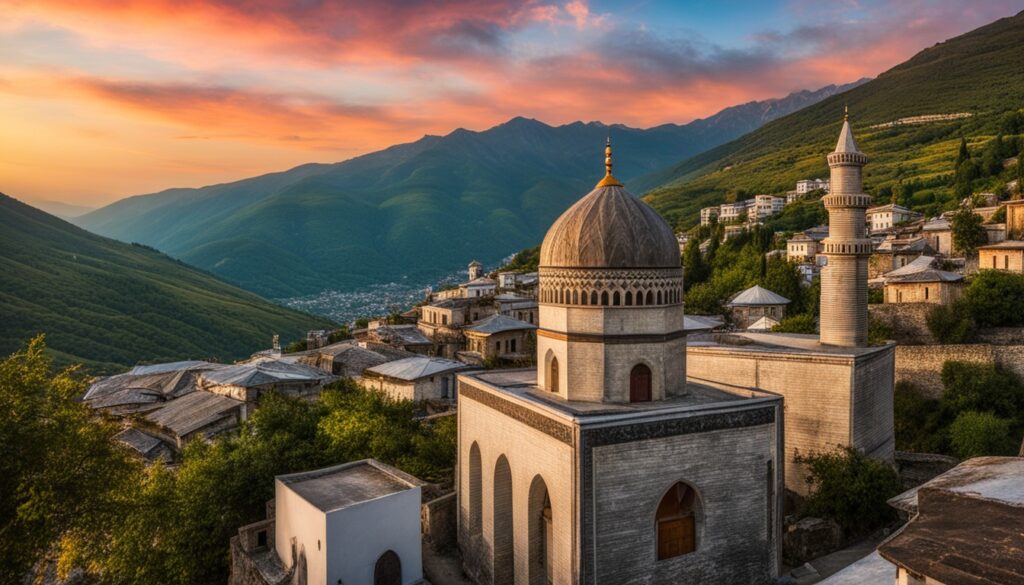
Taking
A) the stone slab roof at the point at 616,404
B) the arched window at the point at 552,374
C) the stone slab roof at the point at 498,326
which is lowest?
the stone slab roof at the point at 498,326

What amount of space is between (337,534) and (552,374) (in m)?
6.00

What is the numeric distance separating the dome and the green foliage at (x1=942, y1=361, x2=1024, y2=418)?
57.3 ft

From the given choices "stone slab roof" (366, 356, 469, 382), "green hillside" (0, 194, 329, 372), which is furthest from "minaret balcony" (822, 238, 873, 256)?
"green hillside" (0, 194, 329, 372)

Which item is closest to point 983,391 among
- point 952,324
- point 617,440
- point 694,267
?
Result: point 952,324

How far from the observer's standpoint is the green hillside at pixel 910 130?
67938mm

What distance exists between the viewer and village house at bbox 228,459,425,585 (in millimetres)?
13797

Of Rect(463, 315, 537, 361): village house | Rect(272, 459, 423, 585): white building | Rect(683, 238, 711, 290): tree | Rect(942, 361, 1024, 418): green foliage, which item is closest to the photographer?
Rect(272, 459, 423, 585): white building

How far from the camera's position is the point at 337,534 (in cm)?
1370

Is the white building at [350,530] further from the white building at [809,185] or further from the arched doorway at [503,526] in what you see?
the white building at [809,185]

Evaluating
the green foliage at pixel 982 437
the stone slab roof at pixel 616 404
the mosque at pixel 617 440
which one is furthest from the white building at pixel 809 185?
the stone slab roof at pixel 616 404

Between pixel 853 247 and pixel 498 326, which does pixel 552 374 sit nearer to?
pixel 853 247

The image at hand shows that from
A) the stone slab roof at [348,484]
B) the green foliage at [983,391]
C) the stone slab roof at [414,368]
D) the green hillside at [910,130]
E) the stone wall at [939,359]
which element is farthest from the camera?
the green hillside at [910,130]

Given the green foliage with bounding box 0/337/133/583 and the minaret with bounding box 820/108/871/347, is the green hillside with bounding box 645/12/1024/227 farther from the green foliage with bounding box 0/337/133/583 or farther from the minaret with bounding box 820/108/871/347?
the green foliage with bounding box 0/337/133/583

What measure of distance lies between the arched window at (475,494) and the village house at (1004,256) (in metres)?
31.7
